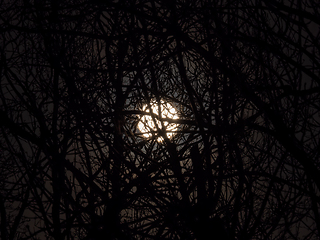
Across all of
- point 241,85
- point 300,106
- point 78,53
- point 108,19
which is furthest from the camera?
point 78,53

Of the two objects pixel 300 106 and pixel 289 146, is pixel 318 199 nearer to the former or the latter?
pixel 289 146

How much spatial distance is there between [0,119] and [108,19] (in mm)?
1231

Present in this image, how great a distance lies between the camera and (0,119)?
5.42 ft

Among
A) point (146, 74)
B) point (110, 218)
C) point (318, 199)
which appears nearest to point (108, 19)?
point (146, 74)

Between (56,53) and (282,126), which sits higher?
(56,53)

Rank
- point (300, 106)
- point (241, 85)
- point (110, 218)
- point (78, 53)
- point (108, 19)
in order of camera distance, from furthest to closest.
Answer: point (78, 53) < point (108, 19) < point (300, 106) < point (110, 218) < point (241, 85)

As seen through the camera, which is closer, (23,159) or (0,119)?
(23,159)

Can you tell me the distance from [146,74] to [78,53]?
0.69 meters

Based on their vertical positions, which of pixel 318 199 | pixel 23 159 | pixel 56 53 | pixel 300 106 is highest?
pixel 56 53

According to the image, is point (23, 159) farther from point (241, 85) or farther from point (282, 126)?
point (282, 126)

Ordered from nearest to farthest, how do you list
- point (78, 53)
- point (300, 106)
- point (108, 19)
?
1. point (300, 106)
2. point (108, 19)
3. point (78, 53)

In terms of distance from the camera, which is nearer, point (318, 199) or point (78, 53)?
point (318, 199)

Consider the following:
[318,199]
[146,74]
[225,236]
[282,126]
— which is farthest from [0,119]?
[318,199]

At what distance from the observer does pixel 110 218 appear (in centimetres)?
165
